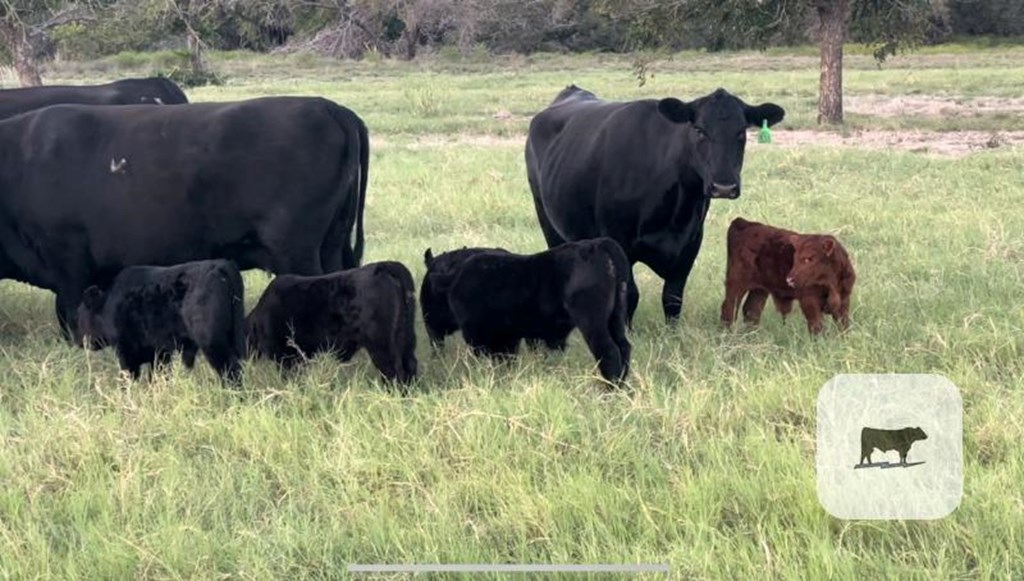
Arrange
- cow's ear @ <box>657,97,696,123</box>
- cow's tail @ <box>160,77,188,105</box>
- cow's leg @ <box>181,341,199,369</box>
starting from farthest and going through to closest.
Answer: cow's tail @ <box>160,77,188,105</box>, cow's ear @ <box>657,97,696,123</box>, cow's leg @ <box>181,341,199,369</box>

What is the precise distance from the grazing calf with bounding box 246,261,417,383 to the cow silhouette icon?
219 cm

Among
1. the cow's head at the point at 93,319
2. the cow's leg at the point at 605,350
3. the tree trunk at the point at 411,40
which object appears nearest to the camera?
the cow's leg at the point at 605,350

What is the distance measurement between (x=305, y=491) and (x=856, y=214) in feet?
20.8

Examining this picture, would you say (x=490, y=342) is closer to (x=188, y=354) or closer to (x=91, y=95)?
(x=188, y=354)

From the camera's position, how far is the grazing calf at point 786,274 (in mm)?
5516

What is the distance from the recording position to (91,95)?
32.7 ft

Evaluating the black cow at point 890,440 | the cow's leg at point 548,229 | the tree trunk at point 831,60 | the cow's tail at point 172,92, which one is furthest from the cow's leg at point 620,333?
the tree trunk at point 831,60

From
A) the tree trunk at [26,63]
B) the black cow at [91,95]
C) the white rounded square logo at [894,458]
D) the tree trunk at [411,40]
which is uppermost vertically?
the black cow at [91,95]

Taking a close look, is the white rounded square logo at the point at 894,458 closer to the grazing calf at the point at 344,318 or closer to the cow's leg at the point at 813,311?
the cow's leg at the point at 813,311

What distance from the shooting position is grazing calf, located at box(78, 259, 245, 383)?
5.03 m

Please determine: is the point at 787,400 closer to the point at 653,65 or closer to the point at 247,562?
the point at 247,562

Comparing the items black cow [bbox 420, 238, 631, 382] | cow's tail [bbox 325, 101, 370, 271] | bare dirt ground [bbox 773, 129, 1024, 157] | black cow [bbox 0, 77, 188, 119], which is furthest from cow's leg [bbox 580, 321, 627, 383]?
bare dirt ground [bbox 773, 129, 1024, 157]

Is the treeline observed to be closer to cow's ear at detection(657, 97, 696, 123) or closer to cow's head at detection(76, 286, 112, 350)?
cow's ear at detection(657, 97, 696, 123)

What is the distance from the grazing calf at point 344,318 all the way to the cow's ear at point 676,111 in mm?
1893
